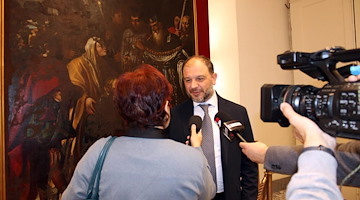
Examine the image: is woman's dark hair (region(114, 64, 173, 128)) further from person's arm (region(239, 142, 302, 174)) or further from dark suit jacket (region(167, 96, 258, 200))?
dark suit jacket (region(167, 96, 258, 200))

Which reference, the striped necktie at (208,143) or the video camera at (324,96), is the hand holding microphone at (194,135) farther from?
the video camera at (324,96)

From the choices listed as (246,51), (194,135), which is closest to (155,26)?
(246,51)

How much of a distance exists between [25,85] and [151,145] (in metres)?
1.50

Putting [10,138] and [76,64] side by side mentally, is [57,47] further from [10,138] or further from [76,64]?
Answer: [10,138]

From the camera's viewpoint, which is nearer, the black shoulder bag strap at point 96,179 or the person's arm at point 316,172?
the person's arm at point 316,172

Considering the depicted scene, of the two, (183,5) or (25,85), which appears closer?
(25,85)

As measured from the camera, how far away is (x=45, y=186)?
232 centimetres

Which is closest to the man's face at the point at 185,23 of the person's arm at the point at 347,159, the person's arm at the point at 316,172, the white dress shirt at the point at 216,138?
the white dress shirt at the point at 216,138

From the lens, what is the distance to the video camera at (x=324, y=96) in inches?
28.6

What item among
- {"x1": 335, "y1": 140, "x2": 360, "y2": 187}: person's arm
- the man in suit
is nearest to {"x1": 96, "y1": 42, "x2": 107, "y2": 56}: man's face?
the man in suit

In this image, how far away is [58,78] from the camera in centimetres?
240

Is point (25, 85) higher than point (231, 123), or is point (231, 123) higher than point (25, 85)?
point (25, 85)

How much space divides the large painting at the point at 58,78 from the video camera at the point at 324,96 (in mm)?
1902

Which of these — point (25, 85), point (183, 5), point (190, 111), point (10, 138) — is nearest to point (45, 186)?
point (10, 138)
